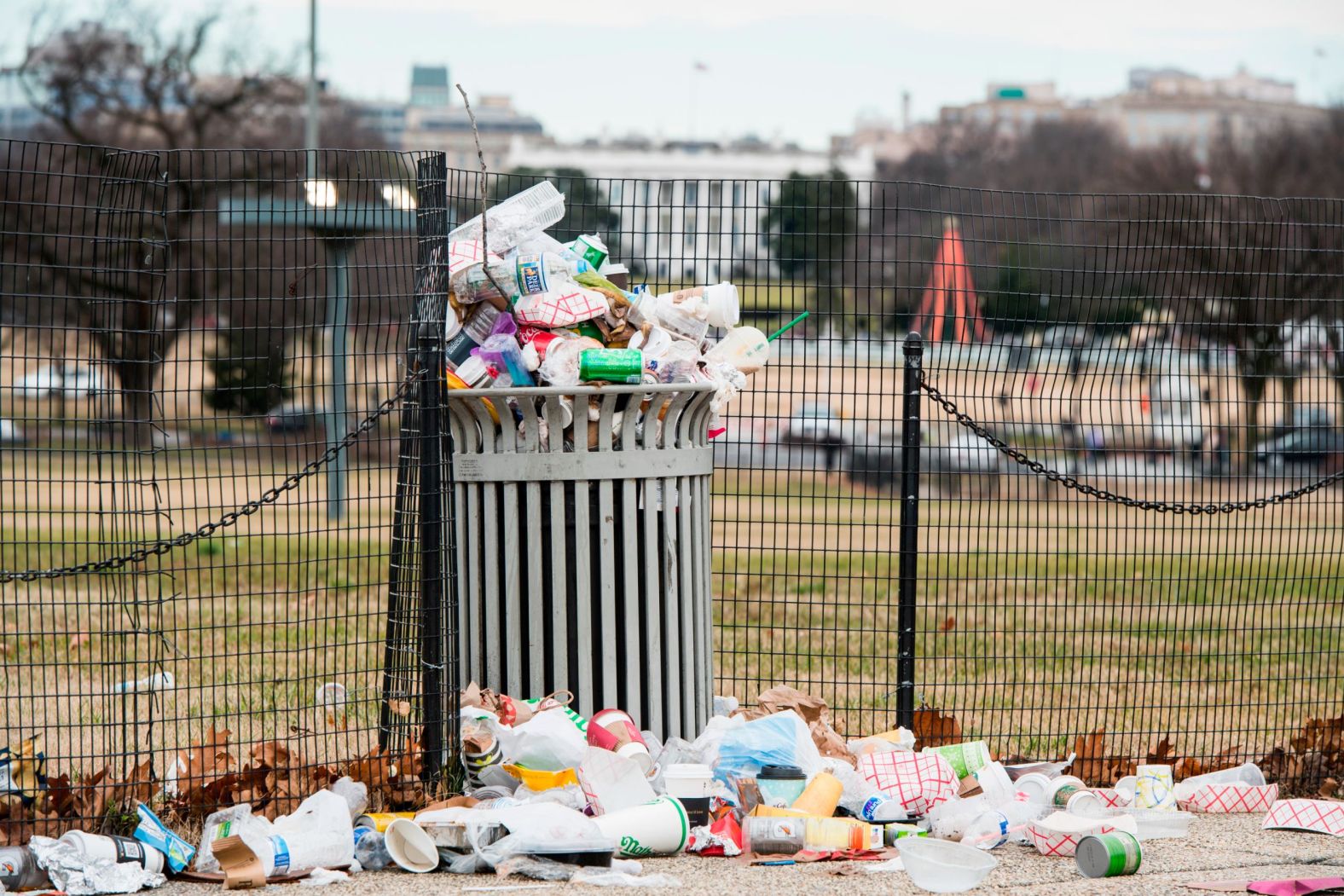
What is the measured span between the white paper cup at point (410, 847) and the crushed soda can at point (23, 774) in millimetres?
1093

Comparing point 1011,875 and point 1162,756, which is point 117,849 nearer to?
point 1011,875

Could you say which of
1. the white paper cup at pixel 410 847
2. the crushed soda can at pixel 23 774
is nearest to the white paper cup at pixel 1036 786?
the white paper cup at pixel 410 847

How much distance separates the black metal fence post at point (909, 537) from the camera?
18.5 feet

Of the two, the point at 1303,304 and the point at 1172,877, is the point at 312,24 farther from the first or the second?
the point at 1172,877

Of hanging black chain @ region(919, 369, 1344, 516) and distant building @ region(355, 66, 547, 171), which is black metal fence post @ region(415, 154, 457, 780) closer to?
hanging black chain @ region(919, 369, 1344, 516)

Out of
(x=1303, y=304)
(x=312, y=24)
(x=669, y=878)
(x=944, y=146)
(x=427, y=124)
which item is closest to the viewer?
(x=669, y=878)

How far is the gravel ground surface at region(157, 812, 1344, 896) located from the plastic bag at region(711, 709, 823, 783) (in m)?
0.53

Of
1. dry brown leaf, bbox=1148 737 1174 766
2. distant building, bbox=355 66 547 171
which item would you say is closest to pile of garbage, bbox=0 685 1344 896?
dry brown leaf, bbox=1148 737 1174 766

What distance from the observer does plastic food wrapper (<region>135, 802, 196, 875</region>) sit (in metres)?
4.23

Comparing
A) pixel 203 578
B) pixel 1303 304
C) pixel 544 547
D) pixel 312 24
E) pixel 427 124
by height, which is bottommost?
pixel 203 578

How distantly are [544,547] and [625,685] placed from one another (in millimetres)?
577

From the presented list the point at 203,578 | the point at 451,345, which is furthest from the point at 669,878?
the point at 203,578

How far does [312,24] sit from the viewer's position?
81.9 ft

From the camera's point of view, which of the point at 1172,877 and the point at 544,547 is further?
the point at 544,547
